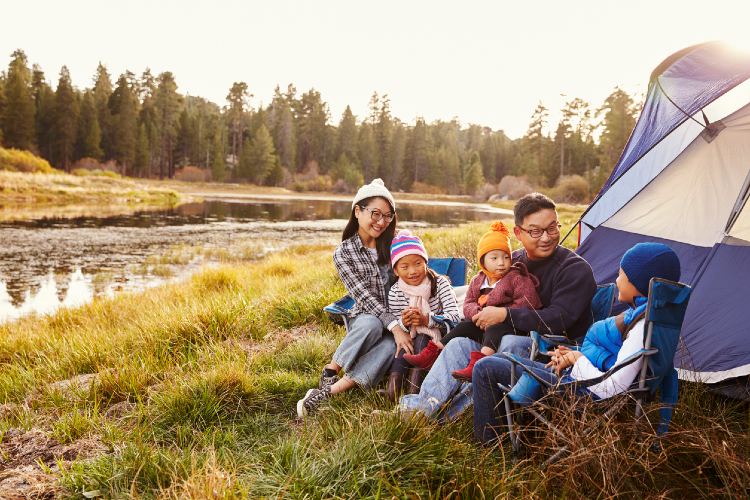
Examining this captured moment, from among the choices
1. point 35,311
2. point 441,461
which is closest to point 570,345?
point 441,461

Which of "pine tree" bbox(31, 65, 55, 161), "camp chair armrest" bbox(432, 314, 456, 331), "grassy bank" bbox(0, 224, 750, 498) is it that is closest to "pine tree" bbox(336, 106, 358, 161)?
"pine tree" bbox(31, 65, 55, 161)

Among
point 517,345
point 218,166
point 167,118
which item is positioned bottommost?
point 517,345

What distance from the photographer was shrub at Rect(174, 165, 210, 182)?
52.9 metres

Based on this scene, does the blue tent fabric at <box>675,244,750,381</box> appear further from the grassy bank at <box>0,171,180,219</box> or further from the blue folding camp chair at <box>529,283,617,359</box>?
the grassy bank at <box>0,171,180,219</box>

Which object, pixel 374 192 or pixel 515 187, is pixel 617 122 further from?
pixel 374 192

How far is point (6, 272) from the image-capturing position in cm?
994

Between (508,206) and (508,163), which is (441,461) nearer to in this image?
(508,206)

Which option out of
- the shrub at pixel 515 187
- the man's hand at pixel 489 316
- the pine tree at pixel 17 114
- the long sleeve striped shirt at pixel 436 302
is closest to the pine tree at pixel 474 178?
the shrub at pixel 515 187

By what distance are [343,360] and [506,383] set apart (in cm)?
124

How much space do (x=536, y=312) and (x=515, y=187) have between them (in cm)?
4864

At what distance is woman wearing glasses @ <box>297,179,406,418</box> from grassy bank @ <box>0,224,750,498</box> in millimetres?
147

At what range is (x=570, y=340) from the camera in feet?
8.76

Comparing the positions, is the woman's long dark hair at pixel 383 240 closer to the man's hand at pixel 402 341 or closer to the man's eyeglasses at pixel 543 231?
the man's hand at pixel 402 341

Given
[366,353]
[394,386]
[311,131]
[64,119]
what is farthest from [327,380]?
[311,131]
